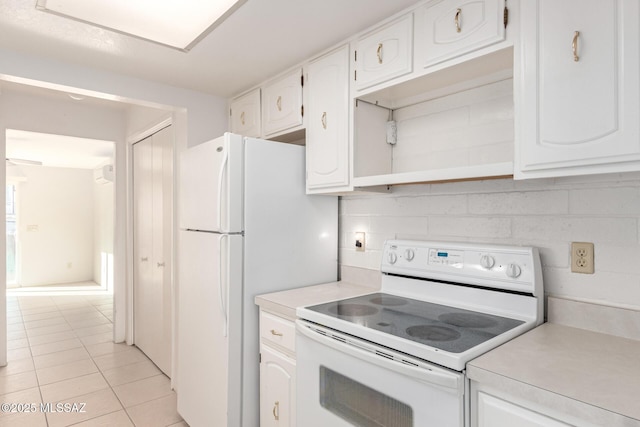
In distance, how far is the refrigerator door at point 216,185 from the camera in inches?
75.7

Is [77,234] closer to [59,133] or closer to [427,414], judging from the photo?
[59,133]

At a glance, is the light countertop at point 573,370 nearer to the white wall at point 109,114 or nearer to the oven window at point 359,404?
the oven window at point 359,404

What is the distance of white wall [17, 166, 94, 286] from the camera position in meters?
6.97

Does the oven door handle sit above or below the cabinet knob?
below

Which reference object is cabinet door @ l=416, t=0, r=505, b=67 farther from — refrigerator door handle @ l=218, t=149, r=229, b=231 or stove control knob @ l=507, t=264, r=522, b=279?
refrigerator door handle @ l=218, t=149, r=229, b=231

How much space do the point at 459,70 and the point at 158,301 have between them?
298 cm

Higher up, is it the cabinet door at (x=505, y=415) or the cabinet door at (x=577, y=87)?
the cabinet door at (x=577, y=87)

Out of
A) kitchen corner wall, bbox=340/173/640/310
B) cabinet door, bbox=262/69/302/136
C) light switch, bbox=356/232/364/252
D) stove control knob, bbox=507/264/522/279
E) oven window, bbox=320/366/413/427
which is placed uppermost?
cabinet door, bbox=262/69/302/136

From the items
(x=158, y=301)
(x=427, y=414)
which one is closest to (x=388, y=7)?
(x=427, y=414)

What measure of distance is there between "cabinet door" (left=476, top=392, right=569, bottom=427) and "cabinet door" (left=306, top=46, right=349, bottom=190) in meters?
1.17

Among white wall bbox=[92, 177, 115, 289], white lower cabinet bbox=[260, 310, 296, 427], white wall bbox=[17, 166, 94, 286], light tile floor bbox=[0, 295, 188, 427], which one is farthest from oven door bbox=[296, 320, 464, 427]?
white wall bbox=[17, 166, 94, 286]

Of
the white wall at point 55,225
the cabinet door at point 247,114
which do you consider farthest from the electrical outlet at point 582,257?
the white wall at point 55,225

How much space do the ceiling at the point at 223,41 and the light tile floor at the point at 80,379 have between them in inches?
89.6

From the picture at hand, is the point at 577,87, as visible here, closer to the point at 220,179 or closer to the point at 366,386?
the point at 366,386
